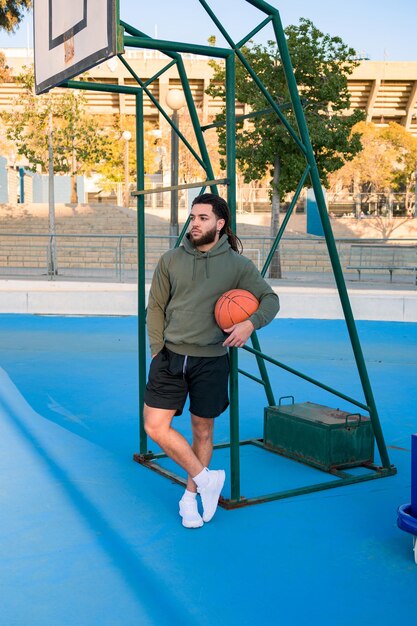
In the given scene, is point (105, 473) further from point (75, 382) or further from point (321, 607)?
point (75, 382)

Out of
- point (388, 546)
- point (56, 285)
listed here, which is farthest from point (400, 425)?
point (56, 285)

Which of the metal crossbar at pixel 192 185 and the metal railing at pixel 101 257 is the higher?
the metal crossbar at pixel 192 185

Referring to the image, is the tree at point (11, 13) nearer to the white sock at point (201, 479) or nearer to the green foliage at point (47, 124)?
the green foliage at point (47, 124)

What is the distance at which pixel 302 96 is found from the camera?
2278cm

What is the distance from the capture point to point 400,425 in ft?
24.4

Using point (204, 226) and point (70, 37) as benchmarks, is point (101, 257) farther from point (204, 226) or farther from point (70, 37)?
point (204, 226)

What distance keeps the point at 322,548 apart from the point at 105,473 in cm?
207

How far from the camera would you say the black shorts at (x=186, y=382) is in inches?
181

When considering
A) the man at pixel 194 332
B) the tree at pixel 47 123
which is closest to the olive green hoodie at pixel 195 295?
the man at pixel 194 332

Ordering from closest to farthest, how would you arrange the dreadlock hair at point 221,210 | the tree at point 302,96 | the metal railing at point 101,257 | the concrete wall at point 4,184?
the dreadlock hair at point 221,210 < the metal railing at point 101,257 < the tree at point 302,96 < the concrete wall at point 4,184

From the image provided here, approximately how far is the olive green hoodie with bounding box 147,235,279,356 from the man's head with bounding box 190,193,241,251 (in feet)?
0.17

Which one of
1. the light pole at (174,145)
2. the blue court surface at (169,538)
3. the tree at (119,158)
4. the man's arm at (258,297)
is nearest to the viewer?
the blue court surface at (169,538)

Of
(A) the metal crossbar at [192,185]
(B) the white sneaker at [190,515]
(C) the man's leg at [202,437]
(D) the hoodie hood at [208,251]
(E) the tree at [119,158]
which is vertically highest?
(E) the tree at [119,158]

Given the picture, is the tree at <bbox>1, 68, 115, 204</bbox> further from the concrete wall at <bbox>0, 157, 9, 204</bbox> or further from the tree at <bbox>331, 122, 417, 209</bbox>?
the tree at <bbox>331, 122, 417, 209</bbox>
